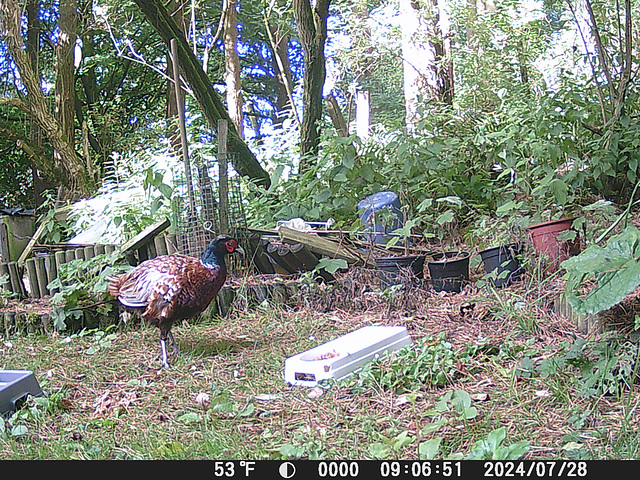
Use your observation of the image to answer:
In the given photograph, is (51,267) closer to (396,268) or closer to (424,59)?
(396,268)

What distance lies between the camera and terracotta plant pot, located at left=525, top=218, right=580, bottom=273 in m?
3.37

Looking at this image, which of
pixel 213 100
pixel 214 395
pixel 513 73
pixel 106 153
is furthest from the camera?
pixel 106 153

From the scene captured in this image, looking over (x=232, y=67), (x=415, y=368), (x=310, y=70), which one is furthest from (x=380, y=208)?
(x=232, y=67)

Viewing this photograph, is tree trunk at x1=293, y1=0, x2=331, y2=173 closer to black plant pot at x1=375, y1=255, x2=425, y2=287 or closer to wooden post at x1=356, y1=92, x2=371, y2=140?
black plant pot at x1=375, y1=255, x2=425, y2=287

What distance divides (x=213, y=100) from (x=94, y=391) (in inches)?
154

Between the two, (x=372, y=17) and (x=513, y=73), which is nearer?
(x=513, y=73)

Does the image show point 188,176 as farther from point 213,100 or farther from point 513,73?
point 513,73

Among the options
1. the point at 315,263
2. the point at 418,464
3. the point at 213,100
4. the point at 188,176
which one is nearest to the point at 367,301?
the point at 315,263

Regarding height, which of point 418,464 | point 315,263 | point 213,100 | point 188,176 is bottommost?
point 418,464

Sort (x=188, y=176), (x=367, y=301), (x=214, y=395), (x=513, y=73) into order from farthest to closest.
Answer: (x=513, y=73), (x=188, y=176), (x=367, y=301), (x=214, y=395)

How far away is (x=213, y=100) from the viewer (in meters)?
5.82

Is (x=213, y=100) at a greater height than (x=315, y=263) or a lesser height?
greater

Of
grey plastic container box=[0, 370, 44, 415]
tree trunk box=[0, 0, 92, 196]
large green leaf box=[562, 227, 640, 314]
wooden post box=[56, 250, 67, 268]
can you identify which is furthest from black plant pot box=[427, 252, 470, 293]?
tree trunk box=[0, 0, 92, 196]

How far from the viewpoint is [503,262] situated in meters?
3.62
